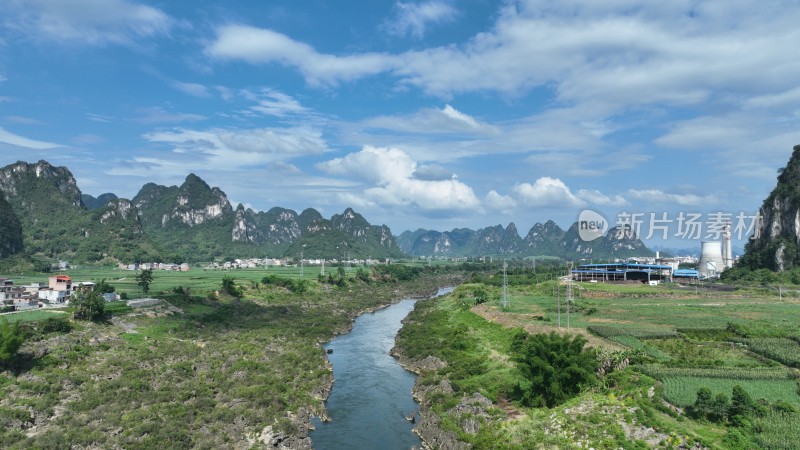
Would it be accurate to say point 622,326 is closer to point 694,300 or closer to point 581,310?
point 581,310

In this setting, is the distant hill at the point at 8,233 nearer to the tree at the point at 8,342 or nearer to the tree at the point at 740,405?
the tree at the point at 8,342

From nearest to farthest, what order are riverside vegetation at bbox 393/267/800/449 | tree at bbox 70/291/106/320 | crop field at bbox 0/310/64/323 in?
riverside vegetation at bbox 393/267/800/449 → crop field at bbox 0/310/64/323 → tree at bbox 70/291/106/320

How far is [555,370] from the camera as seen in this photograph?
106 feet

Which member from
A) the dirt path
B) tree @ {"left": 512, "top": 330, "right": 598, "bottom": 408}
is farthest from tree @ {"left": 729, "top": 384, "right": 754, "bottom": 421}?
the dirt path

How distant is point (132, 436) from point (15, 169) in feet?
561

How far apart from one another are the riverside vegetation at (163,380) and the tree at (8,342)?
893 mm

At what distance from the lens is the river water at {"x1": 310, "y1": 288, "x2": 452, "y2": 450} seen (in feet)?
112

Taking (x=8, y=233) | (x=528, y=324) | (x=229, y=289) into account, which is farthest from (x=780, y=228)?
(x=8, y=233)

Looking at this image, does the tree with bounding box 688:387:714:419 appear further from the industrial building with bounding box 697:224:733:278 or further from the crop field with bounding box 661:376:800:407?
the industrial building with bounding box 697:224:733:278

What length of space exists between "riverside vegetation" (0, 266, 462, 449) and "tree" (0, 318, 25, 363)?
35.2 inches

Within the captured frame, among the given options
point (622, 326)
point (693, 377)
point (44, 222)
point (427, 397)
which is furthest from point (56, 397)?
point (44, 222)

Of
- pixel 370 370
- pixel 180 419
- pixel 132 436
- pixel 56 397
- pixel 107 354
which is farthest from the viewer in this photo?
pixel 370 370

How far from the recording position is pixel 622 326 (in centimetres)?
5253

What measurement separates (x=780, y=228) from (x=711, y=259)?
1851 centimetres
